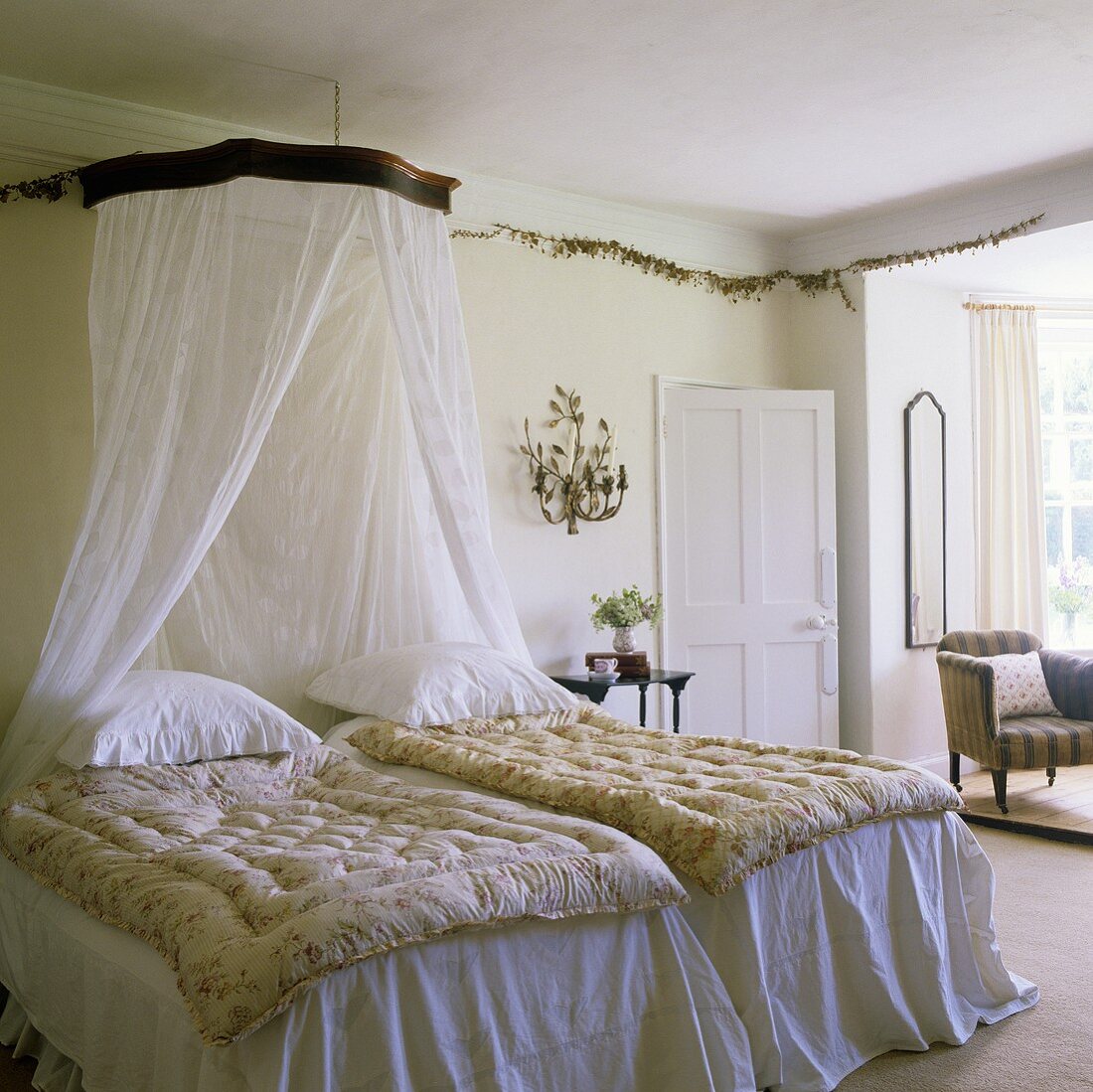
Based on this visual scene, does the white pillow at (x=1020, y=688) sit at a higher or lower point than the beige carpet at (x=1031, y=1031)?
higher

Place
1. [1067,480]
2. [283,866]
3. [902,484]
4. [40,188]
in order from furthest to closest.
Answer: [1067,480]
[902,484]
[40,188]
[283,866]

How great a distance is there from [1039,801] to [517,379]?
3.34 metres

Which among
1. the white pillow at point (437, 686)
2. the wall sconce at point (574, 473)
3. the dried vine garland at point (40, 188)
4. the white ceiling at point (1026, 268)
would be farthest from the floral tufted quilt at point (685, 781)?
the white ceiling at point (1026, 268)

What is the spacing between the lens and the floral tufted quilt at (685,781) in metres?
2.72

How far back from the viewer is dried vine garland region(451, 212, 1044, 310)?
17.1 feet

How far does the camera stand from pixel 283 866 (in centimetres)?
249

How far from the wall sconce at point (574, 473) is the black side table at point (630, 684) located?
2.34ft

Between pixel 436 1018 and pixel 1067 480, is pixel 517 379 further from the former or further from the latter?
pixel 1067 480

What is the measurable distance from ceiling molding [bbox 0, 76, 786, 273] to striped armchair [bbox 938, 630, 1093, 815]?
227cm

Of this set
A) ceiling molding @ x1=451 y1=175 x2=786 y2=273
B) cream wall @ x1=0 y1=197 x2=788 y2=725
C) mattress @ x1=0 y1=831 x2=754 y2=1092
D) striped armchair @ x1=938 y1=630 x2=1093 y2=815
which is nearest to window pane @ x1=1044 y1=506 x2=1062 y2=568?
striped armchair @ x1=938 y1=630 x2=1093 y2=815

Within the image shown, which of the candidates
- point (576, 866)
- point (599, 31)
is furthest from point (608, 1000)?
point (599, 31)

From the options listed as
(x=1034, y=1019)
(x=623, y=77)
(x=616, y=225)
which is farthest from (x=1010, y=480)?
(x=1034, y=1019)

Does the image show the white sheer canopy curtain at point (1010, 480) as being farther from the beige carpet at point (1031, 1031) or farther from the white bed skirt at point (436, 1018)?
the white bed skirt at point (436, 1018)

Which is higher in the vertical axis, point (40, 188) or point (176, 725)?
point (40, 188)
